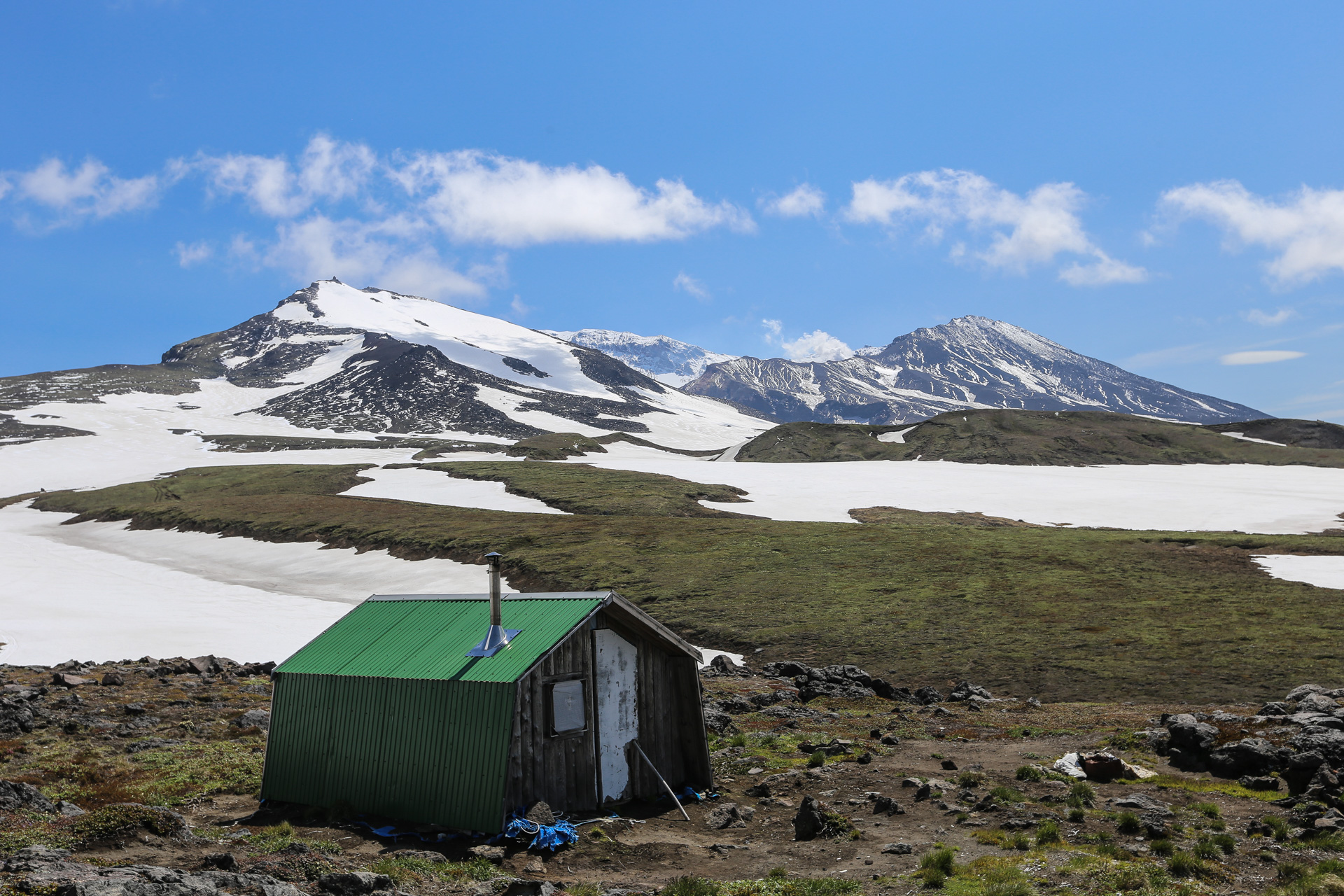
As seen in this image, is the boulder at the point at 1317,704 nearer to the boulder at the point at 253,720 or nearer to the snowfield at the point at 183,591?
the snowfield at the point at 183,591

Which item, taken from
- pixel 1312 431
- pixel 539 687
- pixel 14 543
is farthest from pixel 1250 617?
pixel 1312 431

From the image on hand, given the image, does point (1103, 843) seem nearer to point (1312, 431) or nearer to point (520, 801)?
point (520, 801)

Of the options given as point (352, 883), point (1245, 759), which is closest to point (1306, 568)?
point (1245, 759)

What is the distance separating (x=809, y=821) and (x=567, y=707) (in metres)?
5.92

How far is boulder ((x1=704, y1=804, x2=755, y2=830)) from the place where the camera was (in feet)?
66.0

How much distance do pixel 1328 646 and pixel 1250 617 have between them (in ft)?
19.0

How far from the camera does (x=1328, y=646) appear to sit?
36.3m

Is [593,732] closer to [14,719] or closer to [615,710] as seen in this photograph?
[615,710]

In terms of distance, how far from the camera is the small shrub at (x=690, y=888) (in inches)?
569

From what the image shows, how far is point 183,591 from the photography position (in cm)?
6744

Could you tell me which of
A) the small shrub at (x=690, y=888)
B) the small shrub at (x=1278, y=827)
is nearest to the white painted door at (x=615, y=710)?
the small shrub at (x=690, y=888)

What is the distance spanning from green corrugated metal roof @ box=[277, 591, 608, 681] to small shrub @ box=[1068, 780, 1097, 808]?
39.0 ft

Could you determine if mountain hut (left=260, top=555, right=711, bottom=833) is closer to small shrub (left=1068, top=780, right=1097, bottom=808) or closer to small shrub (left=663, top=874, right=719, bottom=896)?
small shrub (left=663, top=874, right=719, bottom=896)

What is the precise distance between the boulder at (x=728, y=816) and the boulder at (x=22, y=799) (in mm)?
14477
